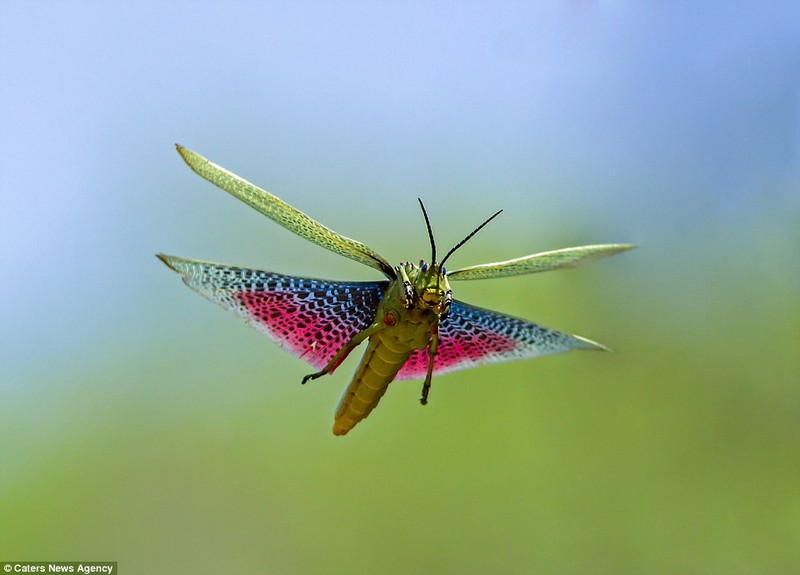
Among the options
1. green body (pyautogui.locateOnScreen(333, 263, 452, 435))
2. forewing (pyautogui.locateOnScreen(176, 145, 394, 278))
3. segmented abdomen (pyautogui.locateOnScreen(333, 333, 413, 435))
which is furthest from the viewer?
segmented abdomen (pyautogui.locateOnScreen(333, 333, 413, 435))

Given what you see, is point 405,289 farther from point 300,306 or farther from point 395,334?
point 300,306

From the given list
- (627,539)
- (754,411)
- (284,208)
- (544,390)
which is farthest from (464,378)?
(284,208)

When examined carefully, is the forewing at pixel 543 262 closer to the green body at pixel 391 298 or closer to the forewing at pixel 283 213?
the green body at pixel 391 298

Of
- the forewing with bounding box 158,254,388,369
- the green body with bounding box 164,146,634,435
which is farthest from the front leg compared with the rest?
the forewing with bounding box 158,254,388,369

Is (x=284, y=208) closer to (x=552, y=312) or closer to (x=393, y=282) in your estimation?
(x=393, y=282)

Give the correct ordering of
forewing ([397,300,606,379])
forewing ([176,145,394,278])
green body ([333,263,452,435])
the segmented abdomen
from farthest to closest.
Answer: forewing ([397,300,606,379]), the segmented abdomen, green body ([333,263,452,435]), forewing ([176,145,394,278])

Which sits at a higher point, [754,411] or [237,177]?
[237,177]

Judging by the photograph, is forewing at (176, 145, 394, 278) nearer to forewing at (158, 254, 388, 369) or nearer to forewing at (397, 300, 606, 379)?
forewing at (158, 254, 388, 369)
